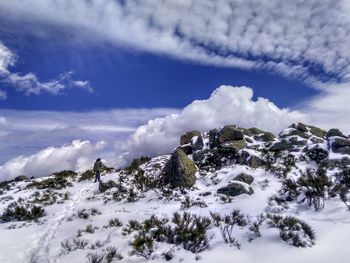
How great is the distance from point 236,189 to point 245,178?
1899 millimetres

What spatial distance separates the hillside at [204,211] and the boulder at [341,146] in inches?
2.6

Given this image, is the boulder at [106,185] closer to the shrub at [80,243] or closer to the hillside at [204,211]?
the hillside at [204,211]

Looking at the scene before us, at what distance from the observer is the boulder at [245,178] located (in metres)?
18.1

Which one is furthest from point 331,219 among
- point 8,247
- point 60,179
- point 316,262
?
point 60,179

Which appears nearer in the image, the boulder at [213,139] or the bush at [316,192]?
the bush at [316,192]

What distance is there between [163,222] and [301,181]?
23.0 feet

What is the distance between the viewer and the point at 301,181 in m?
14.5

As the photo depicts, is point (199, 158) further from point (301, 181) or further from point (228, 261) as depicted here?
point (228, 261)

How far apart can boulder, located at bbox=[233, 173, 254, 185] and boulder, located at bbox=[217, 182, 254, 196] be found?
49.3 inches

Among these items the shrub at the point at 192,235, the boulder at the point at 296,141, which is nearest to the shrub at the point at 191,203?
the shrub at the point at 192,235

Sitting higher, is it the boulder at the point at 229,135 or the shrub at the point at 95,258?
the boulder at the point at 229,135

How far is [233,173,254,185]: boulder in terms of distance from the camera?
59.3ft

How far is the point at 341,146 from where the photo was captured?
892 inches

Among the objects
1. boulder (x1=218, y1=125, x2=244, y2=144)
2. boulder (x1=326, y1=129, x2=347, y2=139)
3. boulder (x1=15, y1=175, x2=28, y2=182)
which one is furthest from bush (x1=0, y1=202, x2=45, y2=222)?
boulder (x1=326, y1=129, x2=347, y2=139)
